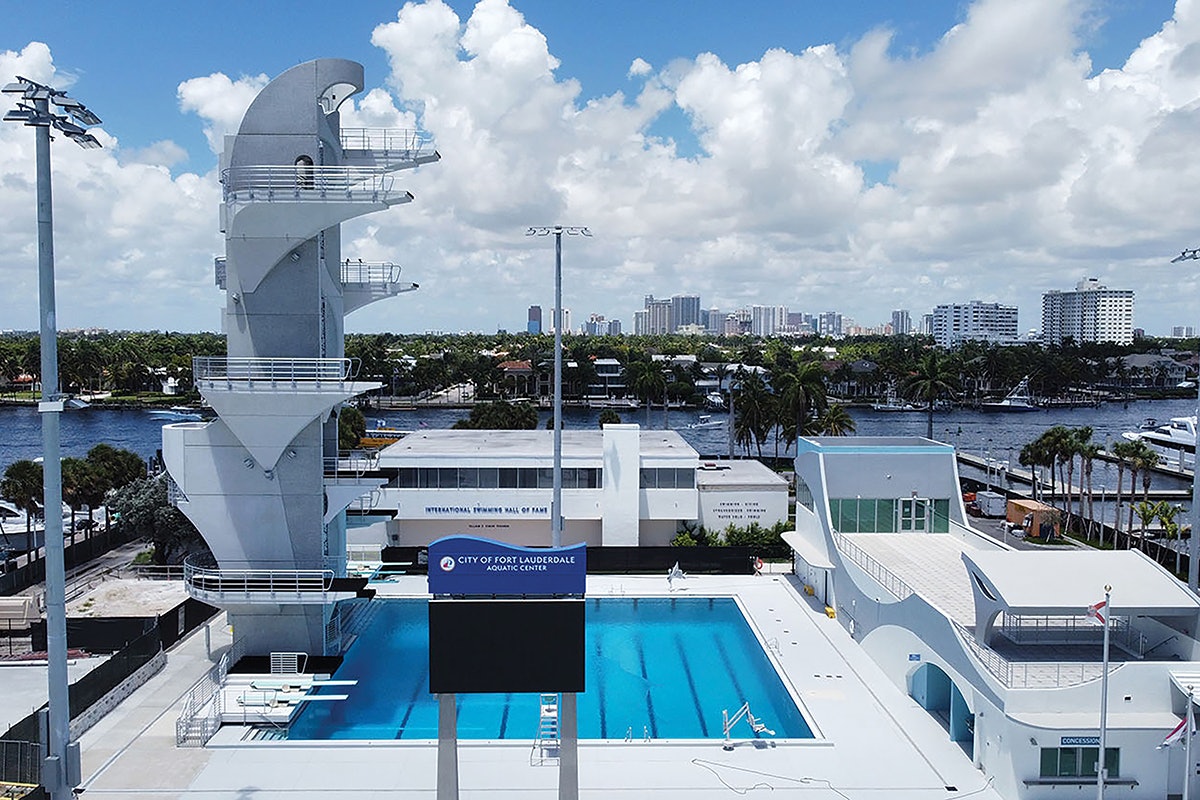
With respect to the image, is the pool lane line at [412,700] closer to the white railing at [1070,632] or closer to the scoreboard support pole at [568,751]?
the scoreboard support pole at [568,751]

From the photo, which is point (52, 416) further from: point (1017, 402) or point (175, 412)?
point (1017, 402)

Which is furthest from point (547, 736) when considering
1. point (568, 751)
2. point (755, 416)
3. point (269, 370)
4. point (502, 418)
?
point (502, 418)

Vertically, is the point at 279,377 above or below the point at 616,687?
above

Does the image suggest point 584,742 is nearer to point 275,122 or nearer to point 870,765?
point 870,765

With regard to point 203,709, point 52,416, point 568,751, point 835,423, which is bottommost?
point 203,709

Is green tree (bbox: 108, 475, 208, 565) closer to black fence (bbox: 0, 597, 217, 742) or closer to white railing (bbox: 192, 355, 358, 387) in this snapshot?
black fence (bbox: 0, 597, 217, 742)

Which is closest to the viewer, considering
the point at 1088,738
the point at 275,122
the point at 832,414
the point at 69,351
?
the point at 1088,738

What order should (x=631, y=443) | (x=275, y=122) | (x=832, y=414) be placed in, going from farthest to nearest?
(x=832, y=414), (x=631, y=443), (x=275, y=122)

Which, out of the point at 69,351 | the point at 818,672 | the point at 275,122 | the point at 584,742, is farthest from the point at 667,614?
the point at 69,351
